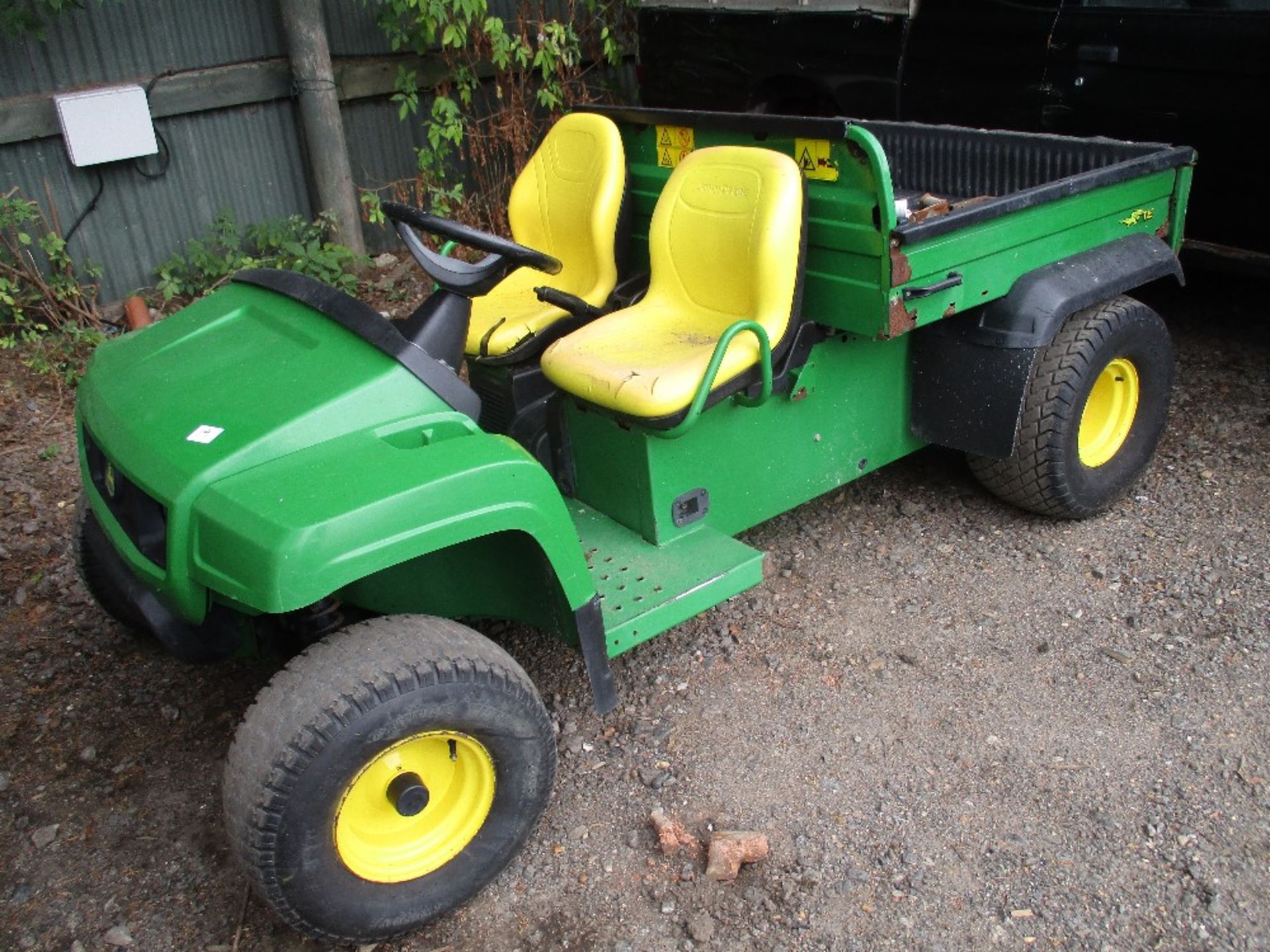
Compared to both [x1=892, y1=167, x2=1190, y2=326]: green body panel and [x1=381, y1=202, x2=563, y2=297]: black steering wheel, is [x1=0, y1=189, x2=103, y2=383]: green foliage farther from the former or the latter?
[x1=892, y1=167, x2=1190, y2=326]: green body panel

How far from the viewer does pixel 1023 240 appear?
315cm

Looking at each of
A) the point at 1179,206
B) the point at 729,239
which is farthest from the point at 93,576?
the point at 1179,206

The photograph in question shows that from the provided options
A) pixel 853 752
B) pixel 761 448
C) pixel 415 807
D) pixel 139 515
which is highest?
pixel 139 515

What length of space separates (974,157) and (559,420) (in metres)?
1.63

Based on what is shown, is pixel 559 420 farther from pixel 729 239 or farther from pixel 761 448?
pixel 729 239

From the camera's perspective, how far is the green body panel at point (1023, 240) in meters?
2.93

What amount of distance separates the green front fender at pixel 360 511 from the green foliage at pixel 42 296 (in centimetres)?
303

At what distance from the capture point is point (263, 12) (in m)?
5.36

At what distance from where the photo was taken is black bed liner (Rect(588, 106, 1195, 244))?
9.72 feet

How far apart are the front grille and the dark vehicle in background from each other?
353 cm

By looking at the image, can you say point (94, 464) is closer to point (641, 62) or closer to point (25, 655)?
point (25, 655)

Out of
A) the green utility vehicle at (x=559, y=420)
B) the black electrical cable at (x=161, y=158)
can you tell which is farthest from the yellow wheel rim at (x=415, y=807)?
the black electrical cable at (x=161, y=158)

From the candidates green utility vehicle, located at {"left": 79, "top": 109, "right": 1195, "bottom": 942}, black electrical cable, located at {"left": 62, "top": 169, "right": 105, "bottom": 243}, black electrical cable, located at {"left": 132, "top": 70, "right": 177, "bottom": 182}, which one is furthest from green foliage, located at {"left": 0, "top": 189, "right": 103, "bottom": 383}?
green utility vehicle, located at {"left": 79, "top": 109, "right": 1195, "bottom": 942}

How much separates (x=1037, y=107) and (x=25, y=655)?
3.98 metres
